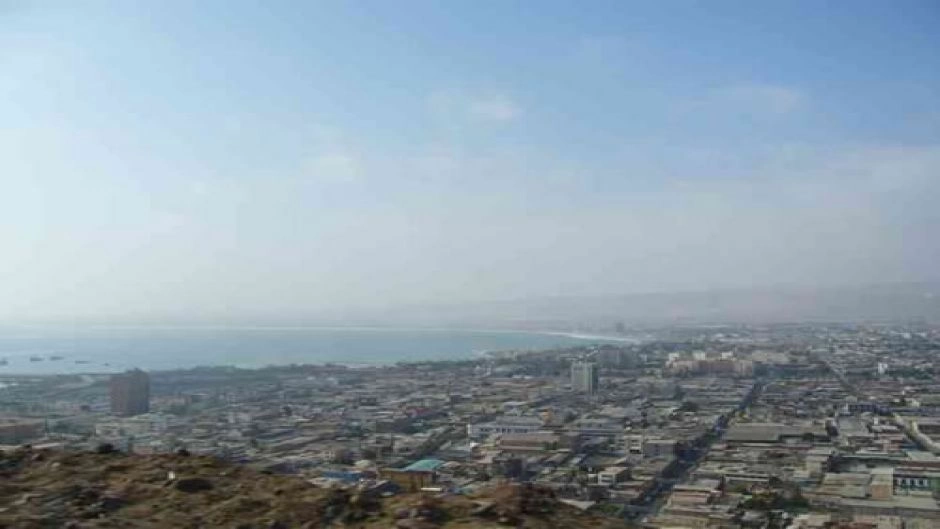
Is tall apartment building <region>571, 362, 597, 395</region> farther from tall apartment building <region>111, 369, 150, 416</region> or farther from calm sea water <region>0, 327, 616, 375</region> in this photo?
calm sea water <region>0, 327, 616, 375</region>

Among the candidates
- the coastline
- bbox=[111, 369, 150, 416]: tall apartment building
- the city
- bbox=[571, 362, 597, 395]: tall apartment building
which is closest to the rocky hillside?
the city

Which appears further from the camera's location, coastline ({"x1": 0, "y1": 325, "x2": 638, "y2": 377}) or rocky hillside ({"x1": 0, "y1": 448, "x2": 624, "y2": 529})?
coastline ({"x1": 0, "y1": 325, "x2": 638, "y2": 377})

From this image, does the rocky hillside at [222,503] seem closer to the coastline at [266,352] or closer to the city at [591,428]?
the city at [591,428]

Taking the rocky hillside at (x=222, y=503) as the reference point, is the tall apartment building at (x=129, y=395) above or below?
below

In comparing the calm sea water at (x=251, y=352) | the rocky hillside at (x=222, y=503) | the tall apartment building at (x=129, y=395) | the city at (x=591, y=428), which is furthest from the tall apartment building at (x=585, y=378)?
the rocky hillside at (x=222, y=503)

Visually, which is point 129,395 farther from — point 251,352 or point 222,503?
point 251,352

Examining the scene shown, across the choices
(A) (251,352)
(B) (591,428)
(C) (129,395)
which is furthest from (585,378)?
(A) (251,352)

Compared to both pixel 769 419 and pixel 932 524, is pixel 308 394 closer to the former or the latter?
pixel 769 419
